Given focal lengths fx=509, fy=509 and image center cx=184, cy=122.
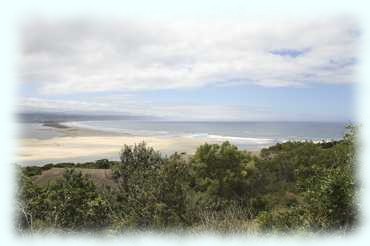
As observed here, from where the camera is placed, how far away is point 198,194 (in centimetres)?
1972

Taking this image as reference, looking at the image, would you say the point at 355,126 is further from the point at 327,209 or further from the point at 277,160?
the point at 277,160

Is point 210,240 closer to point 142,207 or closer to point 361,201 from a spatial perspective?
point 361,201

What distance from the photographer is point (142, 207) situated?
14281mm

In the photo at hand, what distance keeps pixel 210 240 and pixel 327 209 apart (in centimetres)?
438

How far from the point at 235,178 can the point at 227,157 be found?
88.1 inches

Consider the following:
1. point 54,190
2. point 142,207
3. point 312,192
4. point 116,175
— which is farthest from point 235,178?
point 312,192

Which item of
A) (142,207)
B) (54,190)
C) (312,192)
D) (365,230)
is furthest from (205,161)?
(365,230)

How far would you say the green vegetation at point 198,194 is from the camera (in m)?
8.73

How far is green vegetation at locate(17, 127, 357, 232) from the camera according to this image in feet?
28.6

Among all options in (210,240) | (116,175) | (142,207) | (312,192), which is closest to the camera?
(210,240)

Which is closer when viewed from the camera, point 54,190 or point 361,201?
point 361,201

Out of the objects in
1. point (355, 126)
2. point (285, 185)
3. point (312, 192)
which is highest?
point (355, 126)

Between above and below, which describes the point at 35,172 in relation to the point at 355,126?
below

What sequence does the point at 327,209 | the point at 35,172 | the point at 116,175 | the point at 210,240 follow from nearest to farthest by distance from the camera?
the point at 210,240 → the point at 327,209 → the point at 116,175 → the point at 35,172
